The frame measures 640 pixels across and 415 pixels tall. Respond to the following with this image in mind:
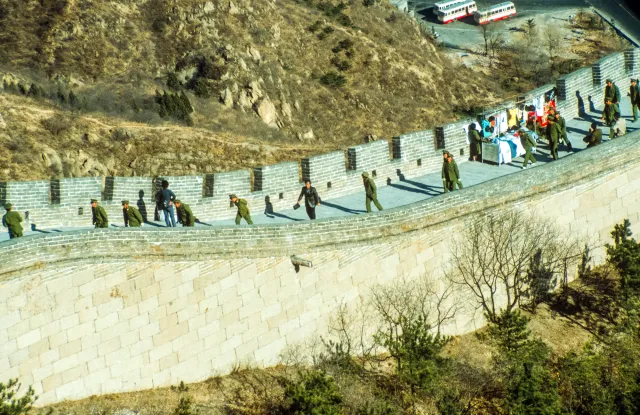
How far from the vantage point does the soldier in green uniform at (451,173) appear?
23.5 meters

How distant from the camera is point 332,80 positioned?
188ft

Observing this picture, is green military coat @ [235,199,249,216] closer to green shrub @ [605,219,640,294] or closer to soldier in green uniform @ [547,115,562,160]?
soldier in green uniform @ [547,115,562,160]

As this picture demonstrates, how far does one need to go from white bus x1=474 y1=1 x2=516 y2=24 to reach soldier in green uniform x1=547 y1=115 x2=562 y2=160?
4640cm

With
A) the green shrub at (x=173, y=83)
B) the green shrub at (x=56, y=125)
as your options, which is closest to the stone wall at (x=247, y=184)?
the green shrub at (x=56, y=125)

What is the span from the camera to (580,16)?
233ft

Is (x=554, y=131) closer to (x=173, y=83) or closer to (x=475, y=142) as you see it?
(x=475, y=142)

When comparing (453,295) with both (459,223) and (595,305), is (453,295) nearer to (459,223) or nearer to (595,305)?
(459,223)

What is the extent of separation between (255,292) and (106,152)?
23.0m

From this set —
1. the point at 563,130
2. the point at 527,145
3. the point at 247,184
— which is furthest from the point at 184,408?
the point at 563,130

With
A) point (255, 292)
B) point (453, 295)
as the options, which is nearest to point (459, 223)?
point (453, 295)

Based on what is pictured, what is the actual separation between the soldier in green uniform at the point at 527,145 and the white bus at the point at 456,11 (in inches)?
1827

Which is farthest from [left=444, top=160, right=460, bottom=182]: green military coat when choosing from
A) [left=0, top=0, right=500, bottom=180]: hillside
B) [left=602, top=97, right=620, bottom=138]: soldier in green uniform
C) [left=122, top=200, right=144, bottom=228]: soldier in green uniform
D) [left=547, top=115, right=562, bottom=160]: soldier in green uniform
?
[left=0, top=0, right=500, bottom=180]: hillside

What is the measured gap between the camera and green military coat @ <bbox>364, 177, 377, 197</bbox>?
22688 mm

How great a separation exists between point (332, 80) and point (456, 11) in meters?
18.6
